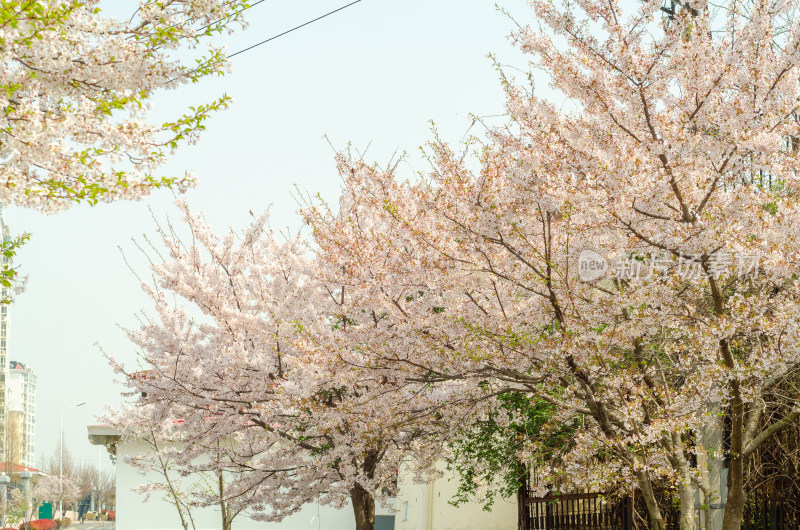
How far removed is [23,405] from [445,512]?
9535cm

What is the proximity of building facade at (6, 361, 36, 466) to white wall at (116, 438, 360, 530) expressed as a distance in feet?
102

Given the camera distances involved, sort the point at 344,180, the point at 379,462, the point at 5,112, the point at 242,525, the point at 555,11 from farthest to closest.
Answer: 1. the point at 242,525
2. the point at 379,462
3. the point at 344,180
4. the point at 555,11
5. the point at 5,112

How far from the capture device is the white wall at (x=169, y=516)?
22047 mm

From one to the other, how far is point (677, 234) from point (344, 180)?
576 centimetres

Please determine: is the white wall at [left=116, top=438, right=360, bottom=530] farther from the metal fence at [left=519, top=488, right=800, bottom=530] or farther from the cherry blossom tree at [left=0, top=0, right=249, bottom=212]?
the cherry blossom tree at [left=0, top=0, right=249, bottom=212]

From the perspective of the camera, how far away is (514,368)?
293 inches

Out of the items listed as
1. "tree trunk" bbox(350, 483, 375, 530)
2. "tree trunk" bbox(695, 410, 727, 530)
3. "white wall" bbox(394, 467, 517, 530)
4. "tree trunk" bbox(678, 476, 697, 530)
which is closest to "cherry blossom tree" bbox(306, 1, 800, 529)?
"tree trunk" bbox(678, 476, 697, 530)

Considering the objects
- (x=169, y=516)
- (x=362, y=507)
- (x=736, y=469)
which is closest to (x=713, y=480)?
(x=736, y=469)

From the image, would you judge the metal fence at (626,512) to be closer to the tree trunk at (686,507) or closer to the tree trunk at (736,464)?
the tree trunk at (686,507)

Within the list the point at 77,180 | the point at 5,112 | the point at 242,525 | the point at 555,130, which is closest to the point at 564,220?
the point at 555,130

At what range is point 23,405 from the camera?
323 ft

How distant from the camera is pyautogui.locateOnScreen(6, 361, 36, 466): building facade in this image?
Result: 2186 inches

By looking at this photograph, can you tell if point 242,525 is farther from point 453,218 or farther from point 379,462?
point 453,218

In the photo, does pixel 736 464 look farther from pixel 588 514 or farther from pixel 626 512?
pixel 588 514
